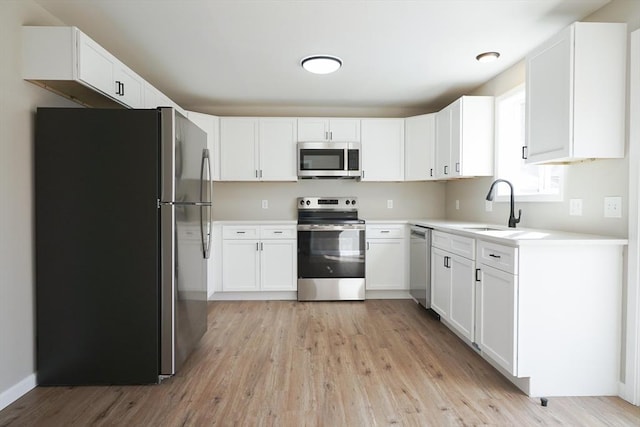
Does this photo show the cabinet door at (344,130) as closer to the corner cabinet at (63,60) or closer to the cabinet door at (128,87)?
the cabinet door at (128,87)

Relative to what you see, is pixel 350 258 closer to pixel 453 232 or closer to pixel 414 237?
pixel 414 237

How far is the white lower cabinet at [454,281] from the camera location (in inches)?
102

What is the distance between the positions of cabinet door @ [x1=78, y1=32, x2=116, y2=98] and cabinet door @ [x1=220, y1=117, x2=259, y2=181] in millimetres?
1806

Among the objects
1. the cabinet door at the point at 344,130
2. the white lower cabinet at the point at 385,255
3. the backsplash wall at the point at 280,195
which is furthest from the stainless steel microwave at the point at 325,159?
the white lower cabinet at the point at 385,255

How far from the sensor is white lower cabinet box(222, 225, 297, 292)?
13.5 feet

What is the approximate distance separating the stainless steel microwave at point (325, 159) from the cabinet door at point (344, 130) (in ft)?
0.29

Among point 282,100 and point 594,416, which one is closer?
point 594,416

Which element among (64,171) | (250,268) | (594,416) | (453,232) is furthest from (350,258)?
(64,171)

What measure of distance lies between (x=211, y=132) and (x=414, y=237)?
8.61 ft

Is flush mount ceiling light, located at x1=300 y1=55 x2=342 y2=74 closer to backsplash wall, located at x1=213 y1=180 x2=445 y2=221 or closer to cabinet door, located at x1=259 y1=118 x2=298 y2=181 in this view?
cabinet door, located at x1=259 y1=118 x2=298 y2=181

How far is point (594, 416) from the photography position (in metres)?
1.88

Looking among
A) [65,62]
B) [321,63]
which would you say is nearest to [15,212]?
[65,62]

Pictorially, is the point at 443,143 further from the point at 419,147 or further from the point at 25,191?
the point at 25,191

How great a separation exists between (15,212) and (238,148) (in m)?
2.50
